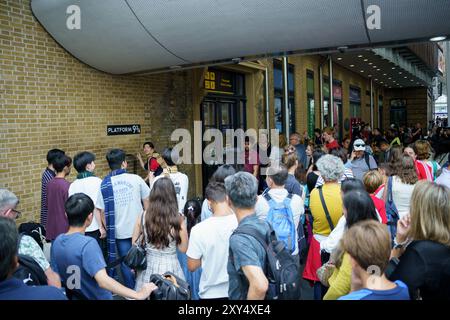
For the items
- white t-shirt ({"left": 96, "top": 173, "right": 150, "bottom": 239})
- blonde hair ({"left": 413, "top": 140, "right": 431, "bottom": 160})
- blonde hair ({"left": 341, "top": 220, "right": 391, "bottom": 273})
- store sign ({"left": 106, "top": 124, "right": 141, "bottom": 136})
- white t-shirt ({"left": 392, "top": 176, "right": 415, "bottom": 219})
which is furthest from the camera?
store sign ({"left": 106, "top": 124, "right": 141, "bottom": 136})

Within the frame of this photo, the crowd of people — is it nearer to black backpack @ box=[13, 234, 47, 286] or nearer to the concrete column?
black backpack @ box=[13, 234, 47, 286]

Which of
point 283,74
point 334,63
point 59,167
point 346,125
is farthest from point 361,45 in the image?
point 346,125

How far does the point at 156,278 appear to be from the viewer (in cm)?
262

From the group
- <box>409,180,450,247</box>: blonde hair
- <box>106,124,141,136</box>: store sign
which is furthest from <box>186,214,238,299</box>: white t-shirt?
<box>106,124,141,136</box>: store sign

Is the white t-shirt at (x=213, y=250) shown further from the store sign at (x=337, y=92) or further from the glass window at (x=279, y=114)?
the store sign at (x=337, y=92)

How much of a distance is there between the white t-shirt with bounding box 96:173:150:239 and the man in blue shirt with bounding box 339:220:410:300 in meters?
2.98

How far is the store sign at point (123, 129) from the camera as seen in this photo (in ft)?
24.7

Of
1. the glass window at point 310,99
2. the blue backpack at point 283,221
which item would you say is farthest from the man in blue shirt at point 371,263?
the glass window at point 310,99

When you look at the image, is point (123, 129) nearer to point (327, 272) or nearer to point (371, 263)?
point (327, 272)

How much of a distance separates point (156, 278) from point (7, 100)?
4.38 metres

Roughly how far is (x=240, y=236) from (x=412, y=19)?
387 cm

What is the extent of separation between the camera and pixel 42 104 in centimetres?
627

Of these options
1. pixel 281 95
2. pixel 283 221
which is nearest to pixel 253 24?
pixel 283 221

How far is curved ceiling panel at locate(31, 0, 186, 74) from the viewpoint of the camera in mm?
5727
